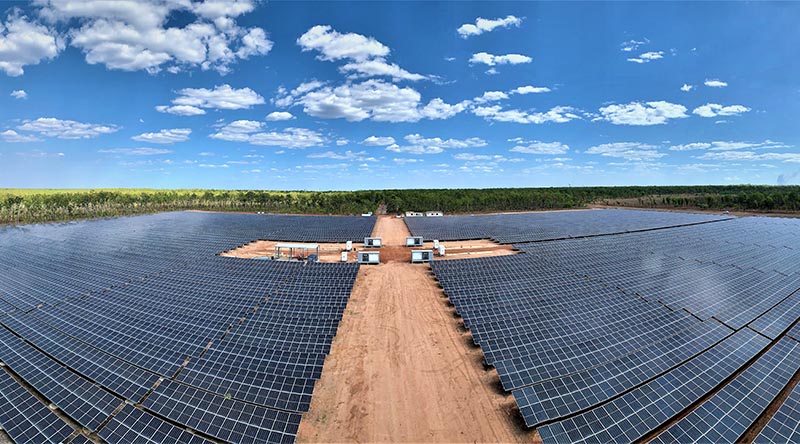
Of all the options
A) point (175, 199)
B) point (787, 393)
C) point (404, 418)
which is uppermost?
point (175, 199)

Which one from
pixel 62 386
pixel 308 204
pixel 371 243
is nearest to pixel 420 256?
pixel 371 243

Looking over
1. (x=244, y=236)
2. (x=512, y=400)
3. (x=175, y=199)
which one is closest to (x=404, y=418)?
(x=512, y=400)

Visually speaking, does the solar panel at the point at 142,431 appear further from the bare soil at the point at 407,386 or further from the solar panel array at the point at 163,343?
the bare soil at the point at 407,386

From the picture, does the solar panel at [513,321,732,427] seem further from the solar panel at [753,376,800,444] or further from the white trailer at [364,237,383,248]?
the white trailer at [364,237,383,248]

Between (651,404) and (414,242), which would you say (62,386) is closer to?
(651,404)

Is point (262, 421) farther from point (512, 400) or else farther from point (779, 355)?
point (779, 355)
